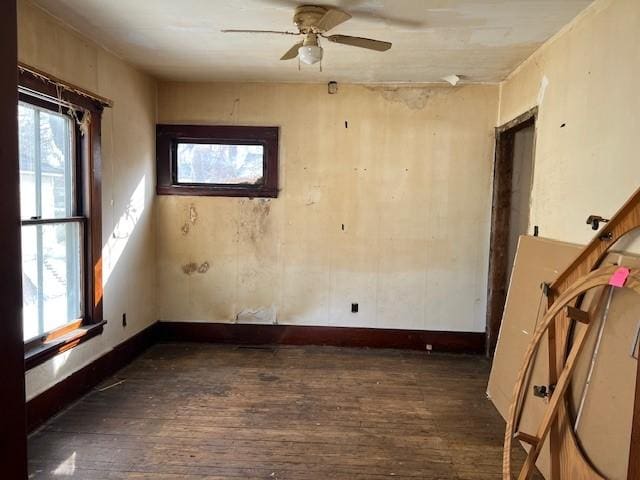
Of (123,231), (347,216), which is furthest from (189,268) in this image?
(347,216)

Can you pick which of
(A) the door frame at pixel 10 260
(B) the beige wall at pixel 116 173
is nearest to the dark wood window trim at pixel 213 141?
(B) the beige wall at pixel 116 173

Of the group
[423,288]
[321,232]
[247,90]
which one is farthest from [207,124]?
[423,288]

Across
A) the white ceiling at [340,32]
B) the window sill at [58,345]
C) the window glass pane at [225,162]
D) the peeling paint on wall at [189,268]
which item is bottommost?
the window sill at [58,345]

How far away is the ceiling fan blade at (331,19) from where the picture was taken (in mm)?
2158

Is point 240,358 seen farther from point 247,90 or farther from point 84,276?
point 247,90

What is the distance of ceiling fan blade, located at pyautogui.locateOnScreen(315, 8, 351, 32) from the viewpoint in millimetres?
2158

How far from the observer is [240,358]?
146 inches

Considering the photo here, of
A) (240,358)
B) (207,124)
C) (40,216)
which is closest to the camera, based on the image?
(40,216)

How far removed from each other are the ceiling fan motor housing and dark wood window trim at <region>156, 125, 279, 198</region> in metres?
1.55

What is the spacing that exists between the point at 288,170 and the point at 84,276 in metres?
1.98

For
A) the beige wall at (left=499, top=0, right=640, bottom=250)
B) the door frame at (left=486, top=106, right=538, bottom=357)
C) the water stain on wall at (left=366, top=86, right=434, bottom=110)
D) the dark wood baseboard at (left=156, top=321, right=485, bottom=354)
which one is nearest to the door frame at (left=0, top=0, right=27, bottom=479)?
the beige wall at (left=499, top=0, right=640, bottom=250)

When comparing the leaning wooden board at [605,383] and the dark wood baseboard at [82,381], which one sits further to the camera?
the dark wood baseboard at [82,381]

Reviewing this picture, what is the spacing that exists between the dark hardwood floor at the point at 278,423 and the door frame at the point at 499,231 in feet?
1.60

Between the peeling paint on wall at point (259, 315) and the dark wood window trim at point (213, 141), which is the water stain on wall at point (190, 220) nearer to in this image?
the dark wood window trim at point (213, 141)
